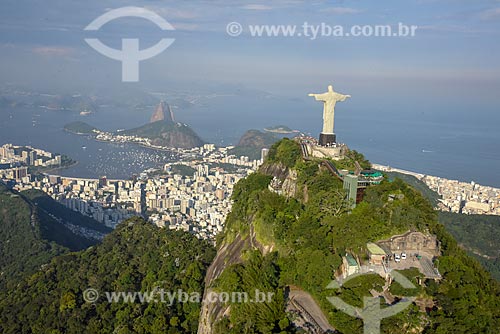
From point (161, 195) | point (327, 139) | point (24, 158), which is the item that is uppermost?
point (327, 139)

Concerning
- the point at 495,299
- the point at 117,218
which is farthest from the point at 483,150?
the point at 495,299

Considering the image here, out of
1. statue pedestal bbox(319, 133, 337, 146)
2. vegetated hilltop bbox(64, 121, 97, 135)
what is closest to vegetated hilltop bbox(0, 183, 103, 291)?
statue pedestal bbox(319, 133, 337, 146)

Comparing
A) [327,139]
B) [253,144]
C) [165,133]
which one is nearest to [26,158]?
[165,133]

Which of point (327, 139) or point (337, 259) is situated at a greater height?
point (327, 139)

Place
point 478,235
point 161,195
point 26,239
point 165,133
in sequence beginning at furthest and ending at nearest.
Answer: point 165,133
point 161,195
point 26,239
point 478,235

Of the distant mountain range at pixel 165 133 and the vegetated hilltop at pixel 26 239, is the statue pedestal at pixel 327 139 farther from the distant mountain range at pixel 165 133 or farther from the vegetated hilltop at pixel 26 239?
the distant mountain range at pixel 165 133

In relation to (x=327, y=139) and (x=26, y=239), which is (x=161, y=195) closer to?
(x=26, y=239)

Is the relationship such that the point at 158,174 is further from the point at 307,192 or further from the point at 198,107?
the point at 198,107
